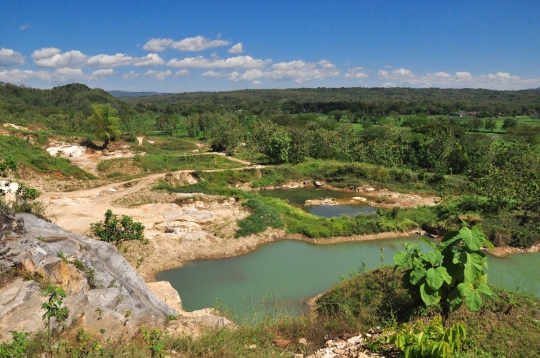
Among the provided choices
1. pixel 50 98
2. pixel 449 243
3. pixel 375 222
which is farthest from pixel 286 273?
pixel 50 98

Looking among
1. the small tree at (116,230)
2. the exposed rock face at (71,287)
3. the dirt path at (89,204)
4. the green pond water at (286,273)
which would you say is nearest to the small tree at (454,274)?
the green pond water at (286,273)

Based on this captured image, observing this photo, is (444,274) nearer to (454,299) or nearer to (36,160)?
(454,299)

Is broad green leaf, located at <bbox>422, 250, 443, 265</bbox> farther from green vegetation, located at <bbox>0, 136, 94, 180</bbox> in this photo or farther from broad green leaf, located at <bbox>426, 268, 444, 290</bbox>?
A: green vegetation, located at <bbox>0, 136, 94, 180</bbox>

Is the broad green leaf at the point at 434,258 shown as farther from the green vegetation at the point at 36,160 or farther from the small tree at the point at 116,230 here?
the green vegetation at the point at 36,160

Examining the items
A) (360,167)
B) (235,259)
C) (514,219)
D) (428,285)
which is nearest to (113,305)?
(428,285)

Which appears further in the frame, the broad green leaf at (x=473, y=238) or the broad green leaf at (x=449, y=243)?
the broad green leaf at (x=449, y=243)

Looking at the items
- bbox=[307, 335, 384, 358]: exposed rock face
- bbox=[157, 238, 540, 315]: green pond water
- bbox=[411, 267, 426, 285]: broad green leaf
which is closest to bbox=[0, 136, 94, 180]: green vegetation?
bbox=[157, 238, 540, 315]: green pond water
